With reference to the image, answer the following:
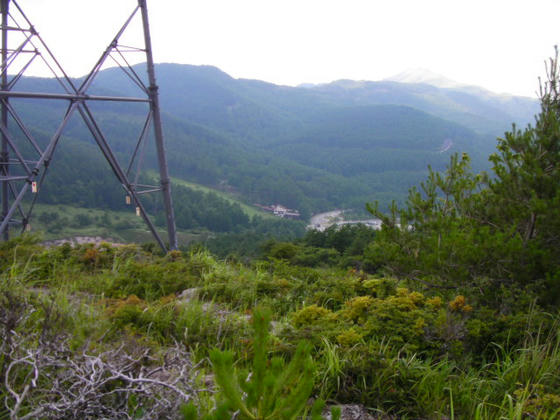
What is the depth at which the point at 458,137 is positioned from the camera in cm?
15550

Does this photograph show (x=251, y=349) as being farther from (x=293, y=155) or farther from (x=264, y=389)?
(x=293, y=155)

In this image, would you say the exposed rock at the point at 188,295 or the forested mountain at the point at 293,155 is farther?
the forested mountain at the point at 293,155

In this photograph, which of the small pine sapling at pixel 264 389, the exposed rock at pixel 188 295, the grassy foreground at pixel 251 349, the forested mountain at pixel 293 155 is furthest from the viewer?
the forested mountain at pixel 293 155

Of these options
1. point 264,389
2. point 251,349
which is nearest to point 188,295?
point 251,349

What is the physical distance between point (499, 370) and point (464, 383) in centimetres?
44

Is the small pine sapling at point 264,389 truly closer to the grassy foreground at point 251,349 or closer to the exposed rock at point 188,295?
the grassy foreground at point 251,349

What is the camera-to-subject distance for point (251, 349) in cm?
314

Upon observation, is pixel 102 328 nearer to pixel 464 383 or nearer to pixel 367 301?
pixel 367 301

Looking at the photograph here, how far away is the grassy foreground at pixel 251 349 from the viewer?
2.23 m

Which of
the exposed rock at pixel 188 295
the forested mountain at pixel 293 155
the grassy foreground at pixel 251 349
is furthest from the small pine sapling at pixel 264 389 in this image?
the forested mountain at pixel 293 155

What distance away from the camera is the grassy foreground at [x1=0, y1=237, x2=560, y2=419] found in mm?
2227

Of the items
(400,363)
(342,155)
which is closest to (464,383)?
(400,363)

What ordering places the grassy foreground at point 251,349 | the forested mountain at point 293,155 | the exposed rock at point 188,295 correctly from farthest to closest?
the forested mountain at point 293,155 → the exposed rock at point 188,295 → the grassy foreground at point 251,349

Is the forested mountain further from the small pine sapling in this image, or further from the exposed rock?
the small pine sapling
